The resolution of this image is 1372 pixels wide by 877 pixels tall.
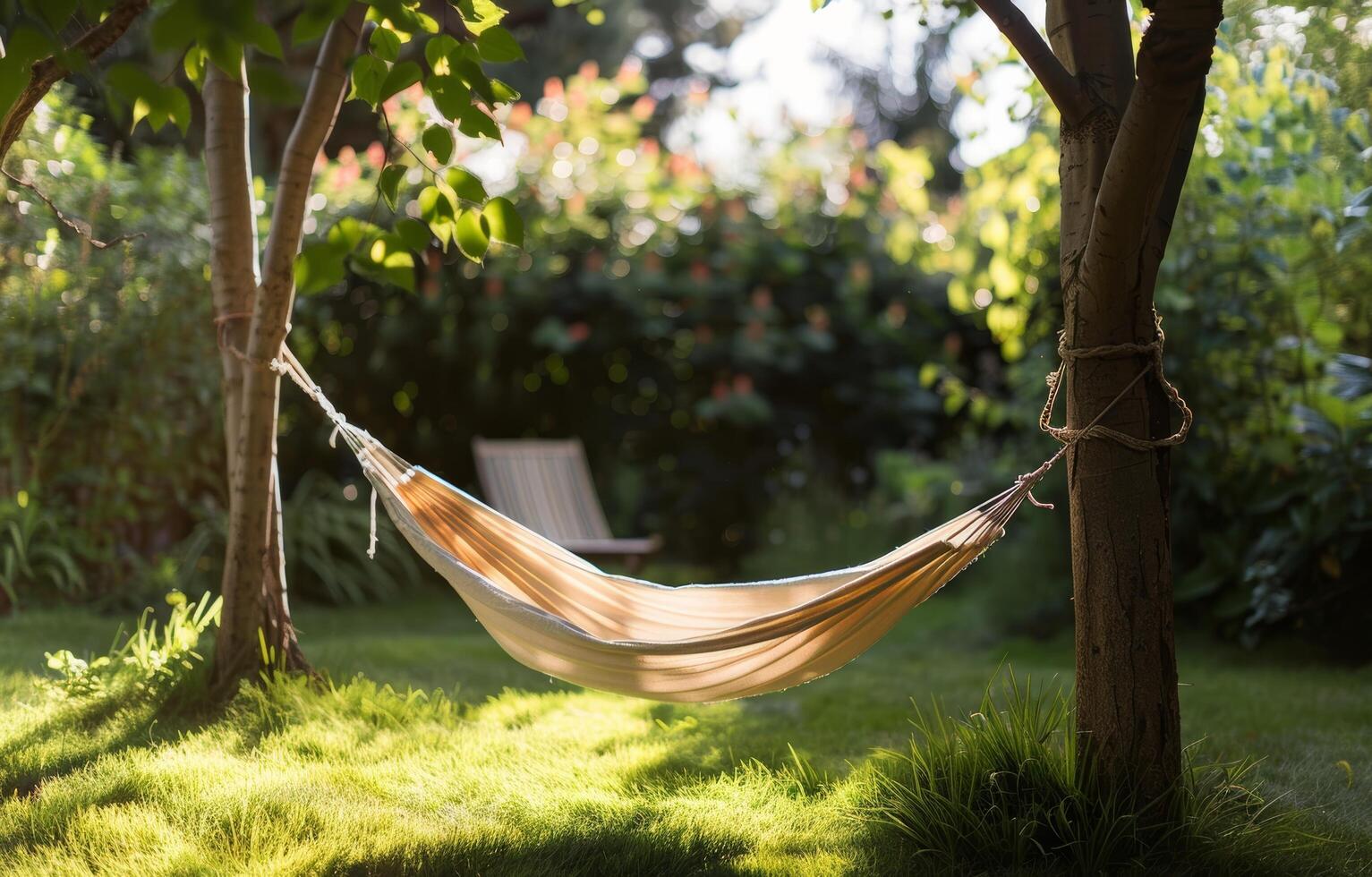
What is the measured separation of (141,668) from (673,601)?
1.38 meters

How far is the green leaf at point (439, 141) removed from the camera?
2.01 m

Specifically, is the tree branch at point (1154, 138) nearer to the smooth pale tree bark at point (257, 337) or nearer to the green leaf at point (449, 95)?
the green leaf at point (449, 95)

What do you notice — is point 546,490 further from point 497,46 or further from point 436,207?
point 497,46

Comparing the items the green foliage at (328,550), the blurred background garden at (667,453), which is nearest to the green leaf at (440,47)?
the blurred background garden at (667,453)

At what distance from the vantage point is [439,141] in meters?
2.02

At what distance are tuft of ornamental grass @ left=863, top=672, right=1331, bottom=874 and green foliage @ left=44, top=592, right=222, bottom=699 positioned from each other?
1663mm

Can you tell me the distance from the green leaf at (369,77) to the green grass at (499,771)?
122cm

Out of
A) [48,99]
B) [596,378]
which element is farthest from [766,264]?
[48,99]

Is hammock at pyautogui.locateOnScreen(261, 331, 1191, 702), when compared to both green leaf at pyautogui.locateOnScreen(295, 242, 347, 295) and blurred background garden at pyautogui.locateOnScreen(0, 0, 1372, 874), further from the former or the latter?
green leaf at pyautogui.locateOnScreen(295, 242, 347, 295)

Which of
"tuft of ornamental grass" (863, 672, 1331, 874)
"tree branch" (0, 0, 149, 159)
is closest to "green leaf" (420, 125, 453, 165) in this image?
"tree branch" (0, 0, 149, 159)

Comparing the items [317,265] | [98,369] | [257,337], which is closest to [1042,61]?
[317,265]

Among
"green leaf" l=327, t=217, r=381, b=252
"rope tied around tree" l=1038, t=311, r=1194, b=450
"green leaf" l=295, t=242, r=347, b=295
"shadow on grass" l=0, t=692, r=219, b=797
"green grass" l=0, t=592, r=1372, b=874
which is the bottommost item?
"green grass" l=0, t=592, r=1372, b=874

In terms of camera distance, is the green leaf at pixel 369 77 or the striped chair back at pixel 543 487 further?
the striped chair back at pixel 543 487

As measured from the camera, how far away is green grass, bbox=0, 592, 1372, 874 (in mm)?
1949
